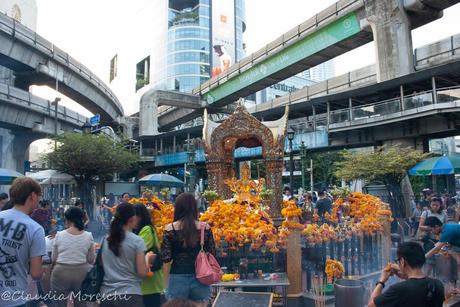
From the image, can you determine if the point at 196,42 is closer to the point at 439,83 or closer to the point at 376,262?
the point at 439,83

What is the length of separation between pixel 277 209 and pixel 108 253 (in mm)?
8249

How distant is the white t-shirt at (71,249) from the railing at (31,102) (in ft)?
64.0

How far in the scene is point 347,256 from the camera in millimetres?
6484

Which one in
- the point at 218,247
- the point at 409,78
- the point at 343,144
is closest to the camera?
the point at 218,247

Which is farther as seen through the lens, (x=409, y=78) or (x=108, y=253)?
(x=409, y=78)

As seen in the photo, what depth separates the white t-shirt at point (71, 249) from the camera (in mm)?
4215

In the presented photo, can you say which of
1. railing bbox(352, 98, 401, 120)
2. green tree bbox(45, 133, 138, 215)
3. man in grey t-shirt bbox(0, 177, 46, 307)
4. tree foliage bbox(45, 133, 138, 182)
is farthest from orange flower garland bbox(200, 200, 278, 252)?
tree foliage bbox(45, 133, 138, 182)

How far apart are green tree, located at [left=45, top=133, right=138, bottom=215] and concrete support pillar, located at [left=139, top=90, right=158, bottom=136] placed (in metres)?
16.0

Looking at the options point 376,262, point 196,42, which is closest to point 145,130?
point 376,262

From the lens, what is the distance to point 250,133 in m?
11.5

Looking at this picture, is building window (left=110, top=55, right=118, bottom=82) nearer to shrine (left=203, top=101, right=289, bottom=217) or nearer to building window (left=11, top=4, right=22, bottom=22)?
building window (left=11, top=4, right=22, bottom=22)

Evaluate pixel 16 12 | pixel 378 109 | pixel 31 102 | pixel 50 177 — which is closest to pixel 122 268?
pixel 50 177

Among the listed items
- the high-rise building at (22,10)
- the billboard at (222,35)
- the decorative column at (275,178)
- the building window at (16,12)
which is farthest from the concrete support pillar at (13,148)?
the billboard at (222,35)

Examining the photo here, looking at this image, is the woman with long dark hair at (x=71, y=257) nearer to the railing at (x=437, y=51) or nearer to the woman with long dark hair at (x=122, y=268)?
the woman with long dark hair at (x=122, y=268)
